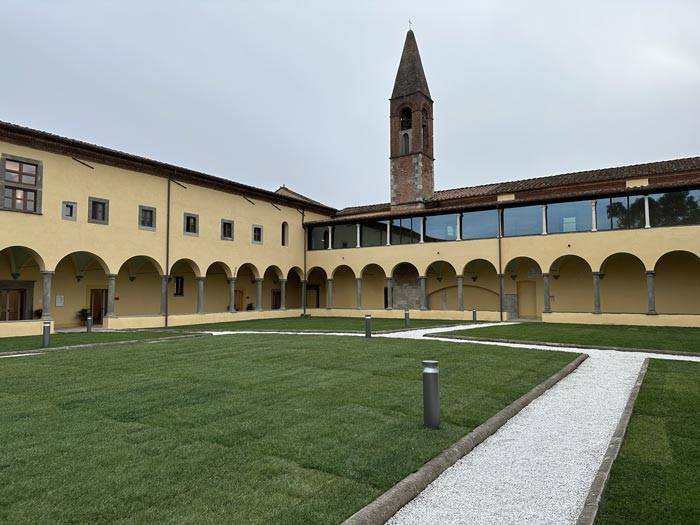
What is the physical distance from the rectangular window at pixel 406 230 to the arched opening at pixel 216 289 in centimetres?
1071

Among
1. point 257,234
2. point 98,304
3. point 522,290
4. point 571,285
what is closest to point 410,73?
point 257,234

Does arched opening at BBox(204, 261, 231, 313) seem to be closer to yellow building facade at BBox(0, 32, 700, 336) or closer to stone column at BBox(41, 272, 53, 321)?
yellow building facade at BBox(0, 32, 700, 336)

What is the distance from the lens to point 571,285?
26.4 metres

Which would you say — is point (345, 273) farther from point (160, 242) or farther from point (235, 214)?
point (160, 242)

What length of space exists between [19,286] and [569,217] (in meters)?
26.4

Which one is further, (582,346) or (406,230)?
(406,230)

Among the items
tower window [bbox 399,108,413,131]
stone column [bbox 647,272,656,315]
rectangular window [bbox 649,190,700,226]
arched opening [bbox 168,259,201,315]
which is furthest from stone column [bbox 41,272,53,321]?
rectangular window [bbox 649,190,700,226]

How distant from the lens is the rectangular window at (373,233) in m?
30.7

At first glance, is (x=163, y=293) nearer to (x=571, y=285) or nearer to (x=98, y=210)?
(x=98, y=210)

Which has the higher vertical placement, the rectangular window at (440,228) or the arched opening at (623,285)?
the rectangular window at (440,228)

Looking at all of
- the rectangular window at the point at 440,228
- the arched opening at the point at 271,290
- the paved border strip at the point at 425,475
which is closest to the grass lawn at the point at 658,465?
the paved border strip at the point at 425,475

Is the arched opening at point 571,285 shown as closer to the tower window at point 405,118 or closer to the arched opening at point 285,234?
the arched opening at point 285,234

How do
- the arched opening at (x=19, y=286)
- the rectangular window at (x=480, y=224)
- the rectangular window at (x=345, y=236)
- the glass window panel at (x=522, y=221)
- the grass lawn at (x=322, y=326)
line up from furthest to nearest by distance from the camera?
the rectangular window at (x=345, y=236), the rectangular window at (x=480, y=224), the glass window panel at (x=522, y=221), the arched opening at (x=19, y=286), the grass lawn at (x=322, y=326)

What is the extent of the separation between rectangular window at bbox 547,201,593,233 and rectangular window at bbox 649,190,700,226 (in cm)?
274
